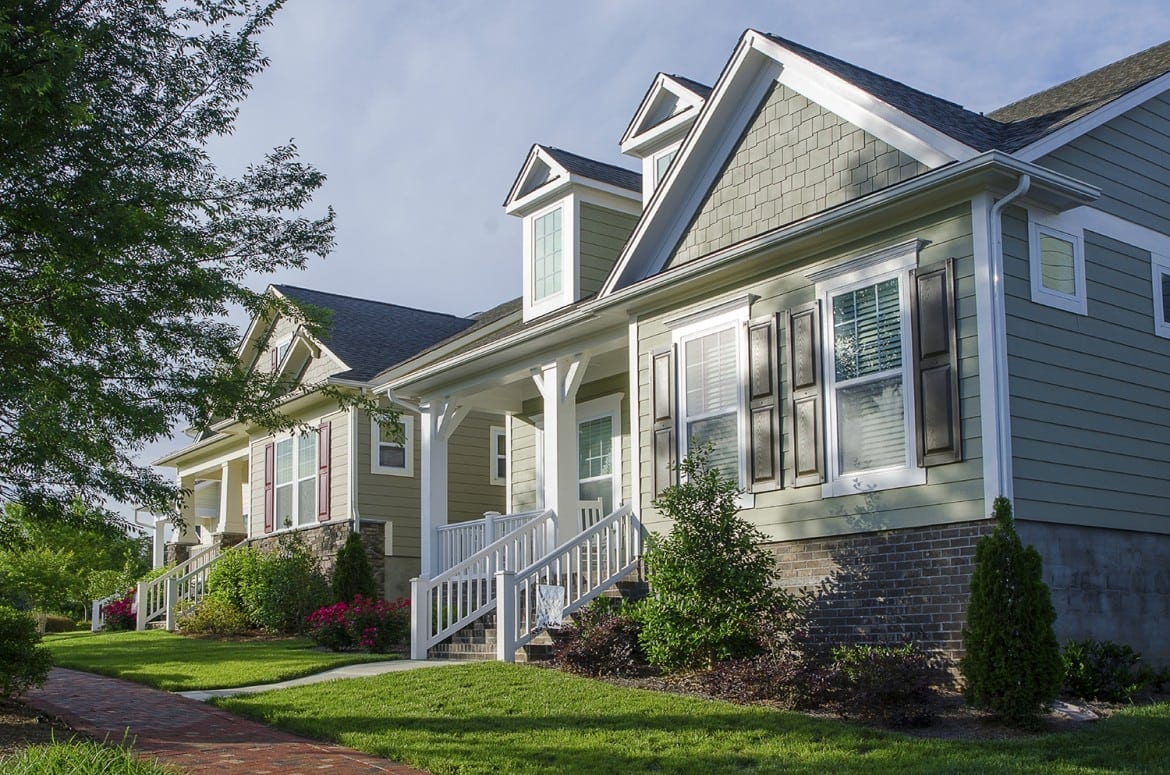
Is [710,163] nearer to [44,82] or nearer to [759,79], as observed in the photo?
[759,79]

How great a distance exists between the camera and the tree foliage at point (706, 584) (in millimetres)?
12141

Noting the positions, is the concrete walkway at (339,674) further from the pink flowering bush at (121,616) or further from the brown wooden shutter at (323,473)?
the pink flowering bush at (121,616)

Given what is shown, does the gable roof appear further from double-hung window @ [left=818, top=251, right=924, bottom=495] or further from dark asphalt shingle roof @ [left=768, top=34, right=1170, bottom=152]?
double-hung window @ [left=818, top=251, right=924, bottom=495]

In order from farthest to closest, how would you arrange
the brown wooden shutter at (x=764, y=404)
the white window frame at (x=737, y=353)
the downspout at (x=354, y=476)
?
1. the downspout at (x=354, y=476)
2. the white window frame at (x=737, y=353)
3. the brown wooden shutter at (x=764, y=404)

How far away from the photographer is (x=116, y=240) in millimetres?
10109

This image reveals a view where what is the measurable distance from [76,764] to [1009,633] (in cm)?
680

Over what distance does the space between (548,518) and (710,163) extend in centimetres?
507

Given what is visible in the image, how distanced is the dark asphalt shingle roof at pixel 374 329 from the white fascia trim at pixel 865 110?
38.9ft

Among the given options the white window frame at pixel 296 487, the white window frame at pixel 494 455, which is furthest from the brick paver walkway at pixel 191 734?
the white window frame at pixel 494 455

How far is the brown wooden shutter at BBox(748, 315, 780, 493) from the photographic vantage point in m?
13.2

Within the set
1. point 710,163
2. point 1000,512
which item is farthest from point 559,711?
point 710,163

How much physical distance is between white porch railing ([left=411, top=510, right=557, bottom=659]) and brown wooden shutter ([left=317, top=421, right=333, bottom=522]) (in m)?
7.41

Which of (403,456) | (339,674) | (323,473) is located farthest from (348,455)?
(339,674)

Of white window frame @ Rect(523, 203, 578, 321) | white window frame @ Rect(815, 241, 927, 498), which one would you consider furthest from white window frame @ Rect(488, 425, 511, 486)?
white window frame @ Rect(815, 241, 927, 498)
